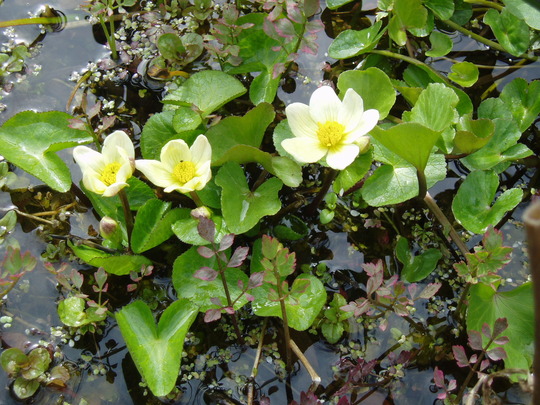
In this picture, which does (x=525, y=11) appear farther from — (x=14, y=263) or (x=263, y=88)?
(x=14, y=263)

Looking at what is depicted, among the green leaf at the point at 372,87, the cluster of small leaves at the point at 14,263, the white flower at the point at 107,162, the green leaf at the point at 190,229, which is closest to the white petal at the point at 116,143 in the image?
the white flower at the point at 107,162

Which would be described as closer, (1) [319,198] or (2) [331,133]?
(2) [331,133]

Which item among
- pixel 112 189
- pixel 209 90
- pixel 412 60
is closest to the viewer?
pixel 112 189

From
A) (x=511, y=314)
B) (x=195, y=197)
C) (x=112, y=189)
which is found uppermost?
(x=112, y=189)

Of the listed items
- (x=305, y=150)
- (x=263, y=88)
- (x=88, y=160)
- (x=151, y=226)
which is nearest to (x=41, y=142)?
(x=88, y=160)

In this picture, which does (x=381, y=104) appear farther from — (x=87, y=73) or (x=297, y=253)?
(x=87, y=73)

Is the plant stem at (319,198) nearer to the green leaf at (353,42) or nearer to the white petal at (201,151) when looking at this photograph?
the white petal at (201,151)

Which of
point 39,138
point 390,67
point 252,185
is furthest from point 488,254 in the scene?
point 39,138
